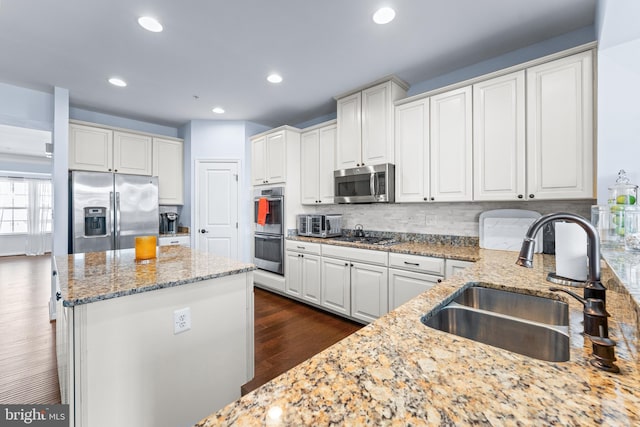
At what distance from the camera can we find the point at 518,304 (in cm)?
120

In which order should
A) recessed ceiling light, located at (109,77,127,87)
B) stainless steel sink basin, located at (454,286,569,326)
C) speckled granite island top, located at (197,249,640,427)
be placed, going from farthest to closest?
recessed ceiling light, located at (109,77,127,87)
stainless steel sink basin, located at (454,286,569,326)
speckled granite island top, located at (197,249,640,427)

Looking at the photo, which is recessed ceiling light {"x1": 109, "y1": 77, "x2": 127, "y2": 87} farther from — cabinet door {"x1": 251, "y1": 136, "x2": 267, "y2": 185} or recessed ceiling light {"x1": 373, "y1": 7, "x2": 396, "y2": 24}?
recessed ceiling light {"x1": 373, "y1": 7, "x2": 396, "y2": 24}

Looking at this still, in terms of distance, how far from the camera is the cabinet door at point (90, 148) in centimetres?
349

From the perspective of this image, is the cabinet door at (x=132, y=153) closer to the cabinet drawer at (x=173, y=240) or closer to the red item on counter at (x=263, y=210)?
the cabinet drawer at (x=173, y=240)

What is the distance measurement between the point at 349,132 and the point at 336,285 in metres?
1.77

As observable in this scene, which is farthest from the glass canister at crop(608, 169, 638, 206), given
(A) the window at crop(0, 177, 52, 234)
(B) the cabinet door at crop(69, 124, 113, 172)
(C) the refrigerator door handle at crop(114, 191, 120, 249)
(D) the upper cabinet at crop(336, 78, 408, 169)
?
(A) the window at crop(0, 177, 52, 234)

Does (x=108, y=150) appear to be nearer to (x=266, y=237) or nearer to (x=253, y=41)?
(x=266, y=237)

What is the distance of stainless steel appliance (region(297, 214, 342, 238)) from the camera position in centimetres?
340

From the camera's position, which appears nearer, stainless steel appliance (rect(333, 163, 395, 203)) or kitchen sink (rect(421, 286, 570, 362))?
kitchen sink (rect(421, 286, 570, 362))

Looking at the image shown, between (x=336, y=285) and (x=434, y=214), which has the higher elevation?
(x=434, y=214)

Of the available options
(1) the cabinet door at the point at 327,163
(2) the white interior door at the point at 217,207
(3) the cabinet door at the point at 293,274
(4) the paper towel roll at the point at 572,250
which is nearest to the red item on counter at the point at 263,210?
(2) the white interior door at the point at 217,207

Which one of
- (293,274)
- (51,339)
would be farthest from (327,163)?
(51,339)

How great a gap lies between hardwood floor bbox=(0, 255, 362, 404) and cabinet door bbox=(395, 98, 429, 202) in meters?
1.51

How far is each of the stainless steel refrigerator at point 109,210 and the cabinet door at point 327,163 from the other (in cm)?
248
